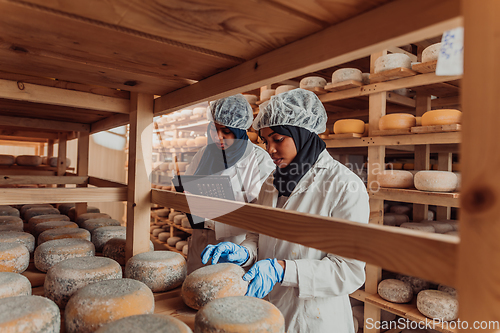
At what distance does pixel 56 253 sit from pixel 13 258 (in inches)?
5.1

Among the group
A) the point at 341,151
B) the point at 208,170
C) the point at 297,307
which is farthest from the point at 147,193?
the point at 341,151

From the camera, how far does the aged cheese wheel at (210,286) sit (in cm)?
86

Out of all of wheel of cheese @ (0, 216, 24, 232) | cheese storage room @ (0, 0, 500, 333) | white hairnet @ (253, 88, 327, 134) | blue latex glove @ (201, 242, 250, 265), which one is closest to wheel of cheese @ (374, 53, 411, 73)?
cheese storage room @ (0, 0, 500, 333)

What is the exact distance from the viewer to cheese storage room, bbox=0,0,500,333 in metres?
0.38

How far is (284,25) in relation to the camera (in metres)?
0.59

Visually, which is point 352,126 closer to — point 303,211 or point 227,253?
point 303,211

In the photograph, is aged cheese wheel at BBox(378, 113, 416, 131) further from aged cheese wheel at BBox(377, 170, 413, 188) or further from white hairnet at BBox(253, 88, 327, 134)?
white hairnet at BBox(253, 88, 327, 134)

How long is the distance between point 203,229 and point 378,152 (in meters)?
1.58

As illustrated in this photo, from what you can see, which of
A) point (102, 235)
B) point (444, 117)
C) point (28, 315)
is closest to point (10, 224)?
point (102, 235)

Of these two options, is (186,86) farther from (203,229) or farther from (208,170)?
(203,229)

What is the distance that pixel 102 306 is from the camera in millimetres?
729

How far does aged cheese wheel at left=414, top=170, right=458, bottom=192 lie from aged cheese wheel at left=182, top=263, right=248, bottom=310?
1.84 meters

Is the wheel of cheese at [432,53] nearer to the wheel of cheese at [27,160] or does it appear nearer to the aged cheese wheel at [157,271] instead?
the aged cheese wheel at [157,271]

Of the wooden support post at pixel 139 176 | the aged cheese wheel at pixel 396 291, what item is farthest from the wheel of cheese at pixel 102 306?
the aged cheese wheel at pixel 396 291
